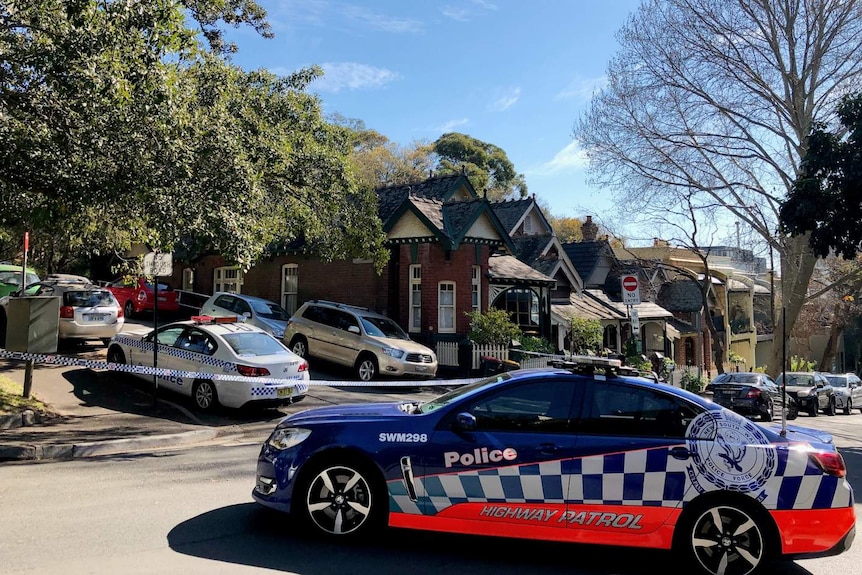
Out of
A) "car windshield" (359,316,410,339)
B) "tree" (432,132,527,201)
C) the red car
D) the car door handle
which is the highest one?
"tree" (432,132,527,201)

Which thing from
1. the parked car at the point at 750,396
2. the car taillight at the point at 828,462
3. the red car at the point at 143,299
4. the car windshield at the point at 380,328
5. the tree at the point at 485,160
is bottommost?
the parked car at the point at 750,396

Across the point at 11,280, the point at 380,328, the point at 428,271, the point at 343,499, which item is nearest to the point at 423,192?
the point at 428,271

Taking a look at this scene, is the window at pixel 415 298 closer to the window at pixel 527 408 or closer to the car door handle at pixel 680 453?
the window at pixel 527 408

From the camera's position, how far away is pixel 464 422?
4.97m

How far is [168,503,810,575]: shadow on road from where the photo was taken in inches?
187

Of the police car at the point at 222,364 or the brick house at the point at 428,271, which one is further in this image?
the brick house at the point at 428,271

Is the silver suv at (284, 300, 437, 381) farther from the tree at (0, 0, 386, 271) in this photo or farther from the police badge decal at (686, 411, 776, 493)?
the police badge decal at (686, 411, 776, 493)

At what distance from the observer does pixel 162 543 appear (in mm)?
5074

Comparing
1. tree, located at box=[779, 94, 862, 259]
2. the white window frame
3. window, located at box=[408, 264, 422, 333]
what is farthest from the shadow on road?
window, located at box=[408, 264, 422, 333]

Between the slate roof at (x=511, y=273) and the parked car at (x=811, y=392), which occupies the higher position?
the slate roof at (x=511, y=273)

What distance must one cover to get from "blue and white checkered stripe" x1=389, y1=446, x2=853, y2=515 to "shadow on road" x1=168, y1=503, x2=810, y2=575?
0.39m

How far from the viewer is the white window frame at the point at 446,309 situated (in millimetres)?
20781

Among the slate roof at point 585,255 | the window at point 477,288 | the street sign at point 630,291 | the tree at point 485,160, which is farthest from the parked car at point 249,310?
the tree at point 485,160

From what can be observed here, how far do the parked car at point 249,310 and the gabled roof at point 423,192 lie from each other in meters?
4.40
